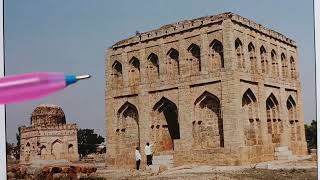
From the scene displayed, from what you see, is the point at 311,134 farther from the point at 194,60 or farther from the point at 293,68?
the point at 194,60

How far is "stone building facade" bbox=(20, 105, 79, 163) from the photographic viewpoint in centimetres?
345

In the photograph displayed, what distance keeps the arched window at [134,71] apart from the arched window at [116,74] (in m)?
0.10

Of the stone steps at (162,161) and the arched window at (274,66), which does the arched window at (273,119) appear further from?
the stone steps at (162,161)

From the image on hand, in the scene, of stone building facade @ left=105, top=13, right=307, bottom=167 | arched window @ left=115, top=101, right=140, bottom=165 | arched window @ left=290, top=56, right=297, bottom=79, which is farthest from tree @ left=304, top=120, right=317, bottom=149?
arched window @ left=115, top=101, right=140, bottom=165

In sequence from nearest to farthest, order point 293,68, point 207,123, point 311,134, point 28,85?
1. point 28,85
2. point 311,134
3. point 293,68
4. point 207,123

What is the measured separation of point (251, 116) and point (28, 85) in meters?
2.96

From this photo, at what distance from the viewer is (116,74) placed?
3793 millimetres

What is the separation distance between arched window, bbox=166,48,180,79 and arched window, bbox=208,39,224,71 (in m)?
0.31

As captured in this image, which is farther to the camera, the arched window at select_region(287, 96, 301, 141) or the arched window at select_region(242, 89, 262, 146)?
the arched window at select_region(242, 89, 262, 146)

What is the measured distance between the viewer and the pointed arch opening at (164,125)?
12.6ft

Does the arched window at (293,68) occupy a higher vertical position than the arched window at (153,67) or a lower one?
lower

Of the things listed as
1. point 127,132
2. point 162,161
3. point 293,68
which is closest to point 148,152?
point 162,161

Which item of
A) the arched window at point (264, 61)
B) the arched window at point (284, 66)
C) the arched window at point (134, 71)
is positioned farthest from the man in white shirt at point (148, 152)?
the arched window at point (284, 66)

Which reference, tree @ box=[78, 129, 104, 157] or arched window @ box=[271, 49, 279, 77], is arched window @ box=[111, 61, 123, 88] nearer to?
tree @ box=[78, 129, 104, 157]
